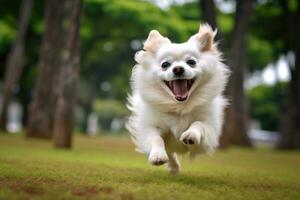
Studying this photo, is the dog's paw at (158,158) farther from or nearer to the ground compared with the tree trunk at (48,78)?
nearer to the ground

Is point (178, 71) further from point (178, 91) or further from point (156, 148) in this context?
point (156, 148)

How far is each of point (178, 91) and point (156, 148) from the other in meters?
0.79

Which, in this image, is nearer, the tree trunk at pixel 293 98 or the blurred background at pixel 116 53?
the blurred background at pixel 116 53

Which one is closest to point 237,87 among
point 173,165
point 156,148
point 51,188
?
point 173,165

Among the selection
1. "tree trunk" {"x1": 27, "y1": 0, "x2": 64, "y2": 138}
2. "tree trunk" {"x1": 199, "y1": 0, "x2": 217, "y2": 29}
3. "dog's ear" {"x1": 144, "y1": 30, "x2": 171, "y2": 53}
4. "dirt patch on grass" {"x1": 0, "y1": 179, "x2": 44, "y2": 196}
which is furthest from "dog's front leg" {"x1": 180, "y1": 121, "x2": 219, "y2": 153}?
"tree trunk" {"x1": 27, "y1": 0, "x2": 64, "y2": 138}

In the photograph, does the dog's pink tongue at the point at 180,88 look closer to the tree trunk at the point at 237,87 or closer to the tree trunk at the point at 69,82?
the tree trunk at the point at 69,82

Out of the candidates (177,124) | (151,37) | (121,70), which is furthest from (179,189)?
(121,70)

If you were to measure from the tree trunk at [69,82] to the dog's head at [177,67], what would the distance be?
20.7 ft

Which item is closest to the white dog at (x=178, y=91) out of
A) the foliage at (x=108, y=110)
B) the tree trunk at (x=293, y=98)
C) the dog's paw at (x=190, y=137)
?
the dog's paw at (x=190, y=137)

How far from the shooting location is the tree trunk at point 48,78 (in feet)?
63.9

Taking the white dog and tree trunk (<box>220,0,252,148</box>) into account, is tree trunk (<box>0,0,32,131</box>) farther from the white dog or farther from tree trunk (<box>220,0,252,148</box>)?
the white dog

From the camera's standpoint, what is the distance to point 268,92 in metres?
56.3

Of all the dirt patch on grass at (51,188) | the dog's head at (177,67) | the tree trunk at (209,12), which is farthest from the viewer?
the tree trunk at (209,12)

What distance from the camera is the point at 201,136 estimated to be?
7.14 metres
